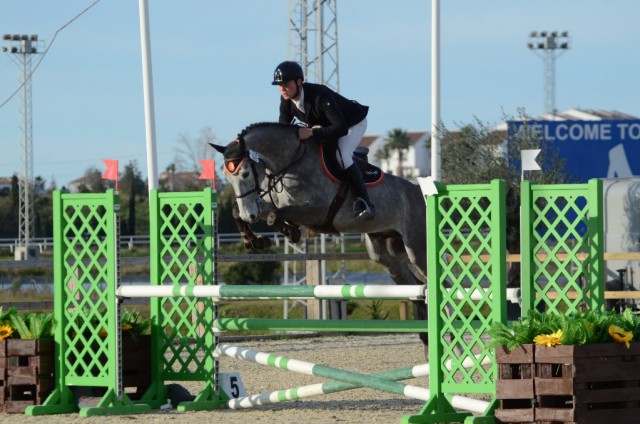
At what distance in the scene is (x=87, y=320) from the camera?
6.31 meters

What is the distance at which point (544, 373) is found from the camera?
15.9 feet

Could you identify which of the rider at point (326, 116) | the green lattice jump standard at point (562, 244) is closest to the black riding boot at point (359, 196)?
the rider at point (326, 116)

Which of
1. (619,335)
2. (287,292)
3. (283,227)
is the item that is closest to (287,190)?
(283,227)

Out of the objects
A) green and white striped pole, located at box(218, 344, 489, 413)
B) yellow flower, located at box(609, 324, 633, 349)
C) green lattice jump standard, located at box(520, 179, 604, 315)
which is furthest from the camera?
green and white striped pole, located at box(218, 344, 489, 413)

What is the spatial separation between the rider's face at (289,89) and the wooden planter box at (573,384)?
91.6 inches

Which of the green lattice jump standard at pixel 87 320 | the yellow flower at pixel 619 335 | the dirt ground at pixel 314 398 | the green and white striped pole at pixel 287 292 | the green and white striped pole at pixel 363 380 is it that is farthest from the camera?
the green lattice jump standard at pixel 87 320

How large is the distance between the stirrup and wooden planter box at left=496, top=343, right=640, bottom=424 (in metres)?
1.87

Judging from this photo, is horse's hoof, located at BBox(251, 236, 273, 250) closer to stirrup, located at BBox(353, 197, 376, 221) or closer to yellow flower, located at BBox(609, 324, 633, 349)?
stirrup, located at BBox(353, 197, 376, 221)

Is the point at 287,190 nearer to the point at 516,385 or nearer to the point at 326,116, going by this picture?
the point at 326,116

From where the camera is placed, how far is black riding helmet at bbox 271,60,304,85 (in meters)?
6.54

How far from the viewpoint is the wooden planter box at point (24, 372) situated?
20.8ft

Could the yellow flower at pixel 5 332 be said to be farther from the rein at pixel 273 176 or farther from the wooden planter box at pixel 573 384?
the wooden planter box at pixel 573 384

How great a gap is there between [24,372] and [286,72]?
230 cm

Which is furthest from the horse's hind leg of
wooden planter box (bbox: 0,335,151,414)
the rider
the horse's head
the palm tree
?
the palm tree
